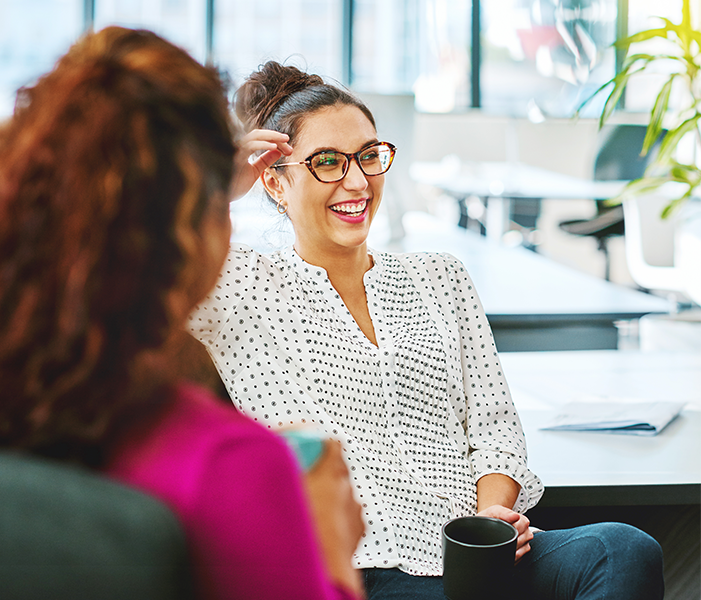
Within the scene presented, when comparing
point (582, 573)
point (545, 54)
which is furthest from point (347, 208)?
point (545, 54)

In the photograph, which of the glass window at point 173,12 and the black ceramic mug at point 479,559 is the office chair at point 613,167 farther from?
the black ceramic mug at point 479,559

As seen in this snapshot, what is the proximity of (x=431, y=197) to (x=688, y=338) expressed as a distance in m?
5.35

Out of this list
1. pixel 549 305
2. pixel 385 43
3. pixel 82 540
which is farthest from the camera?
pixel 385 43

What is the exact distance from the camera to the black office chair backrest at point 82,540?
0.38m

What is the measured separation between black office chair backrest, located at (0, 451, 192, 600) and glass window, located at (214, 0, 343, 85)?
289 inches

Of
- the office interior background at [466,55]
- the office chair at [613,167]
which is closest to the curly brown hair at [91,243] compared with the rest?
the office chair at [613,167]

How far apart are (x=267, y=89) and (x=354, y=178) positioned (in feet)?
0.88

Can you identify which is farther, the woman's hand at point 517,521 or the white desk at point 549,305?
the white desk at point 549,305

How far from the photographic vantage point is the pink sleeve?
0.42 m

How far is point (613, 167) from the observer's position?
535 centimetres

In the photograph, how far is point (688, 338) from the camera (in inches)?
113

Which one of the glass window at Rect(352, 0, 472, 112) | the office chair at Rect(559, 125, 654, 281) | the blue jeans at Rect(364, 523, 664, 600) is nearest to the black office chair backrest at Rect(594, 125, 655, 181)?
the office chair at Rect(559, 125, 654, 281)

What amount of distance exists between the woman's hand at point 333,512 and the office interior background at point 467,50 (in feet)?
22.1

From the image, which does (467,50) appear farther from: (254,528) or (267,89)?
(254,528)
